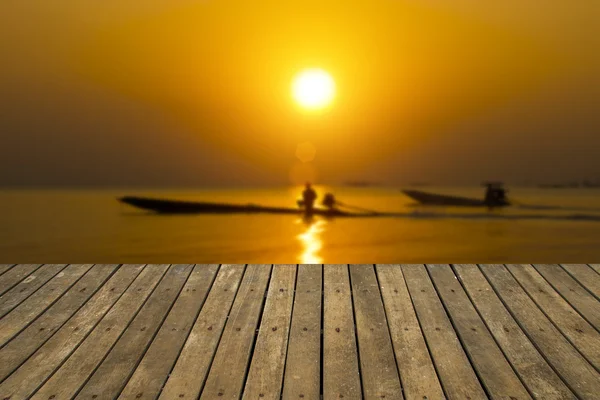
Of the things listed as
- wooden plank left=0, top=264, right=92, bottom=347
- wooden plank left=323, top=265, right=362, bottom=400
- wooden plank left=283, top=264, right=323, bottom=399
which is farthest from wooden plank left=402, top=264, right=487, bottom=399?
wooden plank left=0, top=264, right=92, bottom=347

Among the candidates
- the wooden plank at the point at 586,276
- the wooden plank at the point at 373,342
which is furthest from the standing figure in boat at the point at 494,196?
the wooden plank at the point at 373,342

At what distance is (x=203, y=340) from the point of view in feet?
9.83

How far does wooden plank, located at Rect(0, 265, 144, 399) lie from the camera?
8.28ft

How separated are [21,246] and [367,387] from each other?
27.0 meters

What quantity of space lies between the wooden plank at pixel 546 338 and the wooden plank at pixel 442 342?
1.42 feet

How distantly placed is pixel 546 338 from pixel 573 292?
0.91 metres

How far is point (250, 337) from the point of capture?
303cm

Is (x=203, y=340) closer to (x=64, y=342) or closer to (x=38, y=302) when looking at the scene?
(x=64, y=342)

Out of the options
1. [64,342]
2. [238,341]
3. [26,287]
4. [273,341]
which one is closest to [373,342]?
[273,341]

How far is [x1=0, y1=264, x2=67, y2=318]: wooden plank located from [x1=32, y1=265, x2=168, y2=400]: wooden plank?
2.22 ft

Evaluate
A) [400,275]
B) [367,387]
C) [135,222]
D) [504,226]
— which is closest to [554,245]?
[504,226]

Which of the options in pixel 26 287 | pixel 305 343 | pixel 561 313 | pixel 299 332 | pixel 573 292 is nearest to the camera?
pixel 305 343

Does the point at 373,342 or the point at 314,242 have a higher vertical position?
the point at 373,342

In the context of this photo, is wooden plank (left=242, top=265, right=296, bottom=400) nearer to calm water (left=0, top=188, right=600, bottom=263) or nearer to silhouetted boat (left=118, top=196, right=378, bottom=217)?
calm water (left=0, top=188, right=600, bottom=263)
